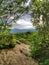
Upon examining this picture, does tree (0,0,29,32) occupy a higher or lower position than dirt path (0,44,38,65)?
higher

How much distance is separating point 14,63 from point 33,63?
108 centimetres

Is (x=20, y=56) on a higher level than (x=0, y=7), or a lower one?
lower

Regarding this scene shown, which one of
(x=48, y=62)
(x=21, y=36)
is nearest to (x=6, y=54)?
(x=21, y=36)

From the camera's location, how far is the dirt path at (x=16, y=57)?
10977 mm

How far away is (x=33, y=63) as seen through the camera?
1055 centimetres

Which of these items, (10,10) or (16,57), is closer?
(10,10)

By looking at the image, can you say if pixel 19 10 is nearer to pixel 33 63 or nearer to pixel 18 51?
pixel 33 63

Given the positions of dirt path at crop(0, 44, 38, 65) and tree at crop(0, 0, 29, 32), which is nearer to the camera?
tree at crop(0, 0, 29, 32)

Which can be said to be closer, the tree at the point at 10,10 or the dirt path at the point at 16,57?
the tree at the point at 10,10

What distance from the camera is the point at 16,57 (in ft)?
37.9

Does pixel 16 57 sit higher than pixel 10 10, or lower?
lower

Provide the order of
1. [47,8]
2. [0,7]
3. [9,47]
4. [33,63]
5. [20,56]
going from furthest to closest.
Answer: [9,47]
[20,56]
[33,63]
[47,8]
[0,7]

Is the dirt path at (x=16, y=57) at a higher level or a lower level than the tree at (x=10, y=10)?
lower

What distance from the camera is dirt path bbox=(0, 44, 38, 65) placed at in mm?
10977
